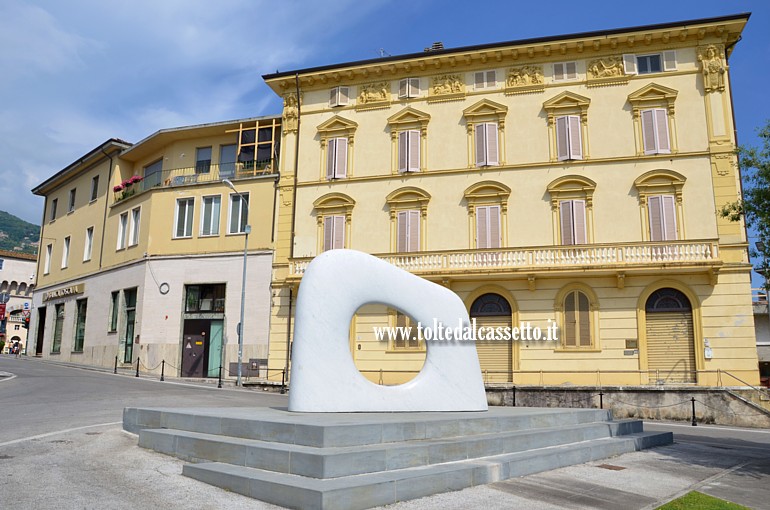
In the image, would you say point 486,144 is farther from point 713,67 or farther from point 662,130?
point 713,67

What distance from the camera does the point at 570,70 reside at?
26.6 m

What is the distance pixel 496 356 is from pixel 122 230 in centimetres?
2316

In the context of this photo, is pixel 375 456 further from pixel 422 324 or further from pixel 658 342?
pixel 658 342

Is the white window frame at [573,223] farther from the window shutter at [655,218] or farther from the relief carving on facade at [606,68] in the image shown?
the relief carving on facade at [606,68]

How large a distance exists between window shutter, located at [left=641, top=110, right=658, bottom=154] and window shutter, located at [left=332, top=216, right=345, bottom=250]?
43.9ft

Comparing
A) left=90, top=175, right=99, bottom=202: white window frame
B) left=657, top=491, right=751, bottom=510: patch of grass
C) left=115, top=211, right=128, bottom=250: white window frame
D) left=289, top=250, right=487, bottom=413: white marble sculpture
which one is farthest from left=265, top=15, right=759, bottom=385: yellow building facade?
left=90, top=175, right=99, bottom=202: white window frame

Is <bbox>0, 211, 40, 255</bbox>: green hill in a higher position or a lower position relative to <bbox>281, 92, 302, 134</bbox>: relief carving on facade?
higher

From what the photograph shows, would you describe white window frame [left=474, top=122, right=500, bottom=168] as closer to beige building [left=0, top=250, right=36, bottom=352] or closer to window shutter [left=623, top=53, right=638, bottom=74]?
window shutter [left=623, top=53, right=638, bottom=74]

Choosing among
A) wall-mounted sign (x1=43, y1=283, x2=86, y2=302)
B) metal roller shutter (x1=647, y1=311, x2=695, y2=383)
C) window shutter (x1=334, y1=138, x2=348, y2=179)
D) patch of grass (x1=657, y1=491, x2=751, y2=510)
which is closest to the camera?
patch of grass (x1=657, y1=491, x2=751, y2=510)

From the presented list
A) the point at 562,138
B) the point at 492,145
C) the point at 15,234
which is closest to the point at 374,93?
the point at 492,145

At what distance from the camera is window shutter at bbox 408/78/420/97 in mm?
28531

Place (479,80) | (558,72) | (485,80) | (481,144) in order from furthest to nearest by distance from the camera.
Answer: (479,80) → (485,80) → (481,144) → (558,72)

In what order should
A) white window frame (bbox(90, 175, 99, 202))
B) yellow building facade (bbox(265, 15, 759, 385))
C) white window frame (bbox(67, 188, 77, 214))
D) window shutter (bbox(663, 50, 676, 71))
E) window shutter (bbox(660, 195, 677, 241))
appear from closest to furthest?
1. yellow building facade (bbox(265, 15, 759, 385))
2. window shutter (bbox(660, 195, 677, 241))
3. window shutter (bbox(663, 50, 676, 71))
4. white window frame (bbox(90, 175, 99, 202))
5. white window frame (bbox(67, 188, 77, 214))

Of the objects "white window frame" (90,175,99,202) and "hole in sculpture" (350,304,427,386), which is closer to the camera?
"hole in sculpture" (350,304,427,386)
